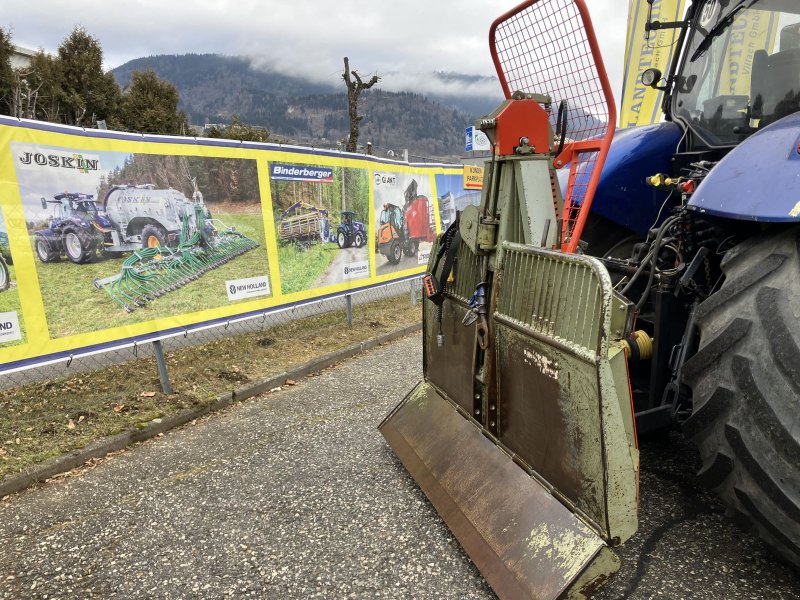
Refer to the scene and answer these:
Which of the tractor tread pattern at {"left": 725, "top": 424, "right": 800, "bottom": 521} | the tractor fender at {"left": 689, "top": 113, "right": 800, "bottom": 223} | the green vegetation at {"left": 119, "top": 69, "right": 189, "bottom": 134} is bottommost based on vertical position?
the tractor tread pattern at {"left": 725, "top": 424, "right": 800, "bottom": 521}

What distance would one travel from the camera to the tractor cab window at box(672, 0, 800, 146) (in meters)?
2.65

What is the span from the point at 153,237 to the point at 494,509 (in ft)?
12.1

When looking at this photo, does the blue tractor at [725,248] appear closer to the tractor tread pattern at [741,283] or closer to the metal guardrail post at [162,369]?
the tractor tread pattern at [741,283]

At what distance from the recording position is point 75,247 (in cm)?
384

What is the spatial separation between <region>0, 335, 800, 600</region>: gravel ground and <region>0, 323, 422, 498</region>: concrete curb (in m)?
0.10

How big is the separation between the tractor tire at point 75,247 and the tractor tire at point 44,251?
0.09 meters

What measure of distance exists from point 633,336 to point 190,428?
129 inches

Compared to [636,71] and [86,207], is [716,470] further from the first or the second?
[636,71]

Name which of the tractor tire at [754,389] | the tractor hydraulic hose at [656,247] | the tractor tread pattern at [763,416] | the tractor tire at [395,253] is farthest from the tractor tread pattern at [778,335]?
the tractor tire at [395,253]

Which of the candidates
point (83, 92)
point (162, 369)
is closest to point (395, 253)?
point (162, 369)

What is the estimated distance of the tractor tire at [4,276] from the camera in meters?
3.40

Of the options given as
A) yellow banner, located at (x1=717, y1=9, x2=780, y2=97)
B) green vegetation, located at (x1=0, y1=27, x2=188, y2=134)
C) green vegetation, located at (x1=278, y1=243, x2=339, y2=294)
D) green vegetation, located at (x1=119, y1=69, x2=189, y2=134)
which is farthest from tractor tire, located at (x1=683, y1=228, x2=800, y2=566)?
green vegetation, located at (x1=119, y1=69, x2=189, y2=134)

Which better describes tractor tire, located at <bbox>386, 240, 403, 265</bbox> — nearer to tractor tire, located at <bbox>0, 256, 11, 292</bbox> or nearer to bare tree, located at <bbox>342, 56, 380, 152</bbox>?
tractor tire, located at <bbox>0, 256, 11, 292</bbox>

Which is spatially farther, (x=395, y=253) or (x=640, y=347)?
(x=395, y=253)
